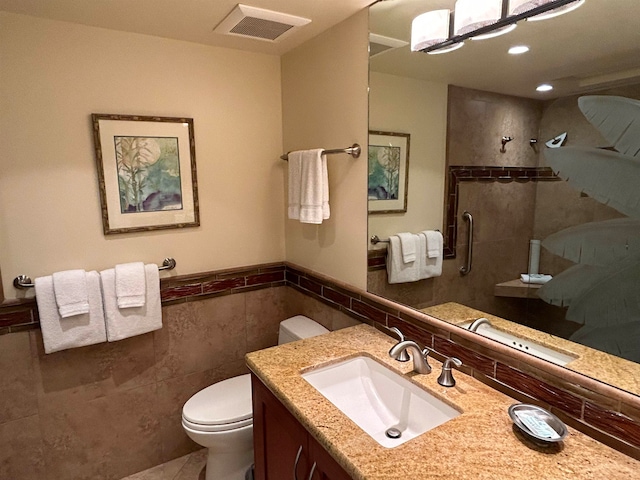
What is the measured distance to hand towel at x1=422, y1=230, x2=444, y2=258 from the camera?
5.00 ft

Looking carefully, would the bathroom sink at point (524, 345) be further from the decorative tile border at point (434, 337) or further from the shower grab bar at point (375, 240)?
the shower grab bar at point (375, 240)

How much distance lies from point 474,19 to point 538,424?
124 cm

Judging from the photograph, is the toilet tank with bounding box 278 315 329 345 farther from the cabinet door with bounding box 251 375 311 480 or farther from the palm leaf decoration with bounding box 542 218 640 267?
the palm leaf decoration with bounding box 542 218 640 267

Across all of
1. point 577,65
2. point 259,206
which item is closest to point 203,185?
point 259,206

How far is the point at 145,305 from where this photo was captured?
76.2 inches

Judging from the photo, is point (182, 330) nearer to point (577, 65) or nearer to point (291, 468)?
point (291, 468)

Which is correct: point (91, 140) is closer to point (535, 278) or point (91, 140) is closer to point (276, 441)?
point (276, 441)

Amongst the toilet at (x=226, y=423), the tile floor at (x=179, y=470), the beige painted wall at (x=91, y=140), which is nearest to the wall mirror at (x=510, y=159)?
the beige painted wall at (x=91, y=140)

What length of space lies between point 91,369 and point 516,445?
1.91m

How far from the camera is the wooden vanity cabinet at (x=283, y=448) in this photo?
1.12 m

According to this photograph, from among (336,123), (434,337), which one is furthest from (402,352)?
(336,123)

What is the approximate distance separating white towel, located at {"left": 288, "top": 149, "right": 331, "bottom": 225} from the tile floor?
1529mm

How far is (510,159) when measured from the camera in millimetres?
1227

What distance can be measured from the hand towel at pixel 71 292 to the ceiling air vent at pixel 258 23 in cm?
131
